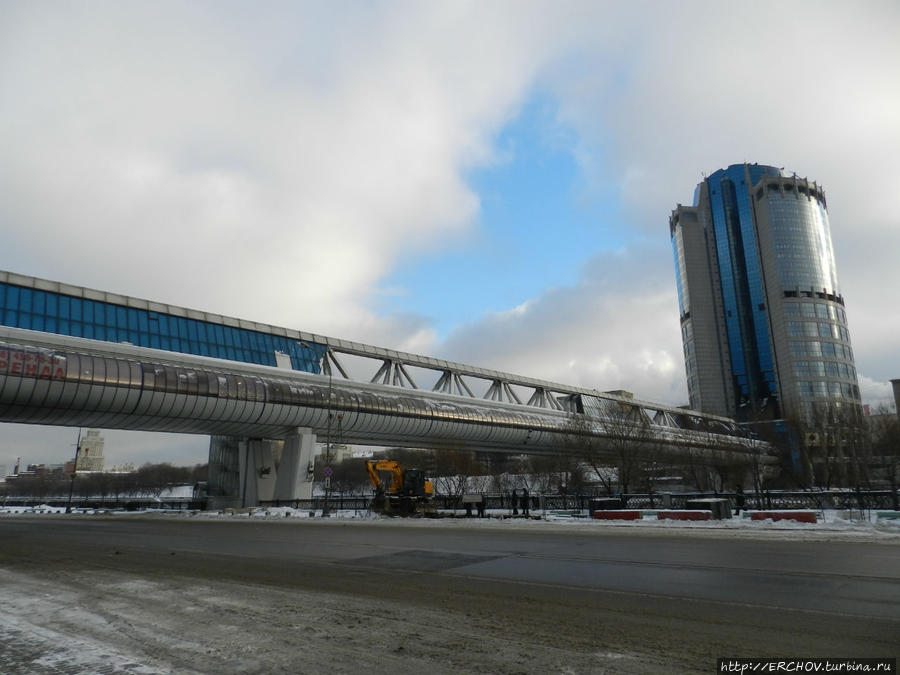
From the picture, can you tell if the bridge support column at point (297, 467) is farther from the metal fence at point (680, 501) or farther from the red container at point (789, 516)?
the red container at point (789, 516)

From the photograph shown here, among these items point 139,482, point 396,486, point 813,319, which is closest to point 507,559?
point 396,486

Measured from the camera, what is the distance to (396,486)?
3747 centimetres

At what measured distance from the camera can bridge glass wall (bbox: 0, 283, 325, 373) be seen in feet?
154

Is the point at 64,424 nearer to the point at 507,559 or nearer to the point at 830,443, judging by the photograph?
the point at 507,559

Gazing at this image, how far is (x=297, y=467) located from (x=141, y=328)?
20.4m

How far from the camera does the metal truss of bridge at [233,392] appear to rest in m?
43.6

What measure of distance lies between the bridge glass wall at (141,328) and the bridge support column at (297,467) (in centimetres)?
953

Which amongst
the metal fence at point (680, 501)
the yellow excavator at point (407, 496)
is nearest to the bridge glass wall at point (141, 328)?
the yellow excavator at point (407, 496)

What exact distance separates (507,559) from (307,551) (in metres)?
6.26

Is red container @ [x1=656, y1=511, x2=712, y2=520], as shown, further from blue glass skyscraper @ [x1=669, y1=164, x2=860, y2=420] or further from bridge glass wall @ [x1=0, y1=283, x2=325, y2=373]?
blue glass skyscraper @ [x1=669, y1=164, x2=860, y2=420]

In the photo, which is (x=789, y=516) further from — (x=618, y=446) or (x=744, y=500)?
(x=618, y=446)

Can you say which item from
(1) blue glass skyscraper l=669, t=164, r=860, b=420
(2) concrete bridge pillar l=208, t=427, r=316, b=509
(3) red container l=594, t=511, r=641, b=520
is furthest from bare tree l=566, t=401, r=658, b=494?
(1) blue glass skyscraper l=669, t=164, r=860, b=420

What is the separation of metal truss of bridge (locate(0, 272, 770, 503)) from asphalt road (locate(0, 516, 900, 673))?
29310mm

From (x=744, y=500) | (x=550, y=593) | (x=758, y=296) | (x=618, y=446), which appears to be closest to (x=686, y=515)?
(x=744, y=500)
